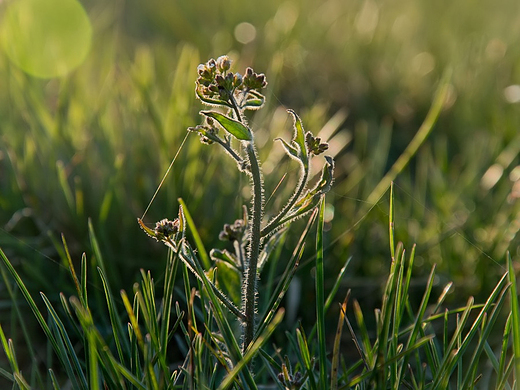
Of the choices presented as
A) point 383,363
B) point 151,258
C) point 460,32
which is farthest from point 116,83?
point 460,32

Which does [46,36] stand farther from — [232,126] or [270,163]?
[232,126]

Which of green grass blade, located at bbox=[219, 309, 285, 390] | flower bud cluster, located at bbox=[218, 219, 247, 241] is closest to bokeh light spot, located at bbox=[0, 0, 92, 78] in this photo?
flower bud cluster, located at bbox=[218, 219, 247, 241]

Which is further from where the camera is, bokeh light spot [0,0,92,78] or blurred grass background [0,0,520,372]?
bokeh light spot [0,0,92,78]

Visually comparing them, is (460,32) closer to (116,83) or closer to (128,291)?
(116,83)

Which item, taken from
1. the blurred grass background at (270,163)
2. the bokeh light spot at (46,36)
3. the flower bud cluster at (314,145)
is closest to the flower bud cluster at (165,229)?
the flower bud cluster at (314,145)

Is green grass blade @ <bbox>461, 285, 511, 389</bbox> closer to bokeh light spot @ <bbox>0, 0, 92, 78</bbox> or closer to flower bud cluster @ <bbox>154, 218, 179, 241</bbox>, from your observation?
flower bud cluster @ <bbox>154, 218, 179, 241</bbox>

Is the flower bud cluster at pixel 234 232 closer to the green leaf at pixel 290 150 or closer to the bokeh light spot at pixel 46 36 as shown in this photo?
the green leaf at pixel 290 150

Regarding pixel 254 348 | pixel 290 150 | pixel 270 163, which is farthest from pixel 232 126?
pixel 270 163
